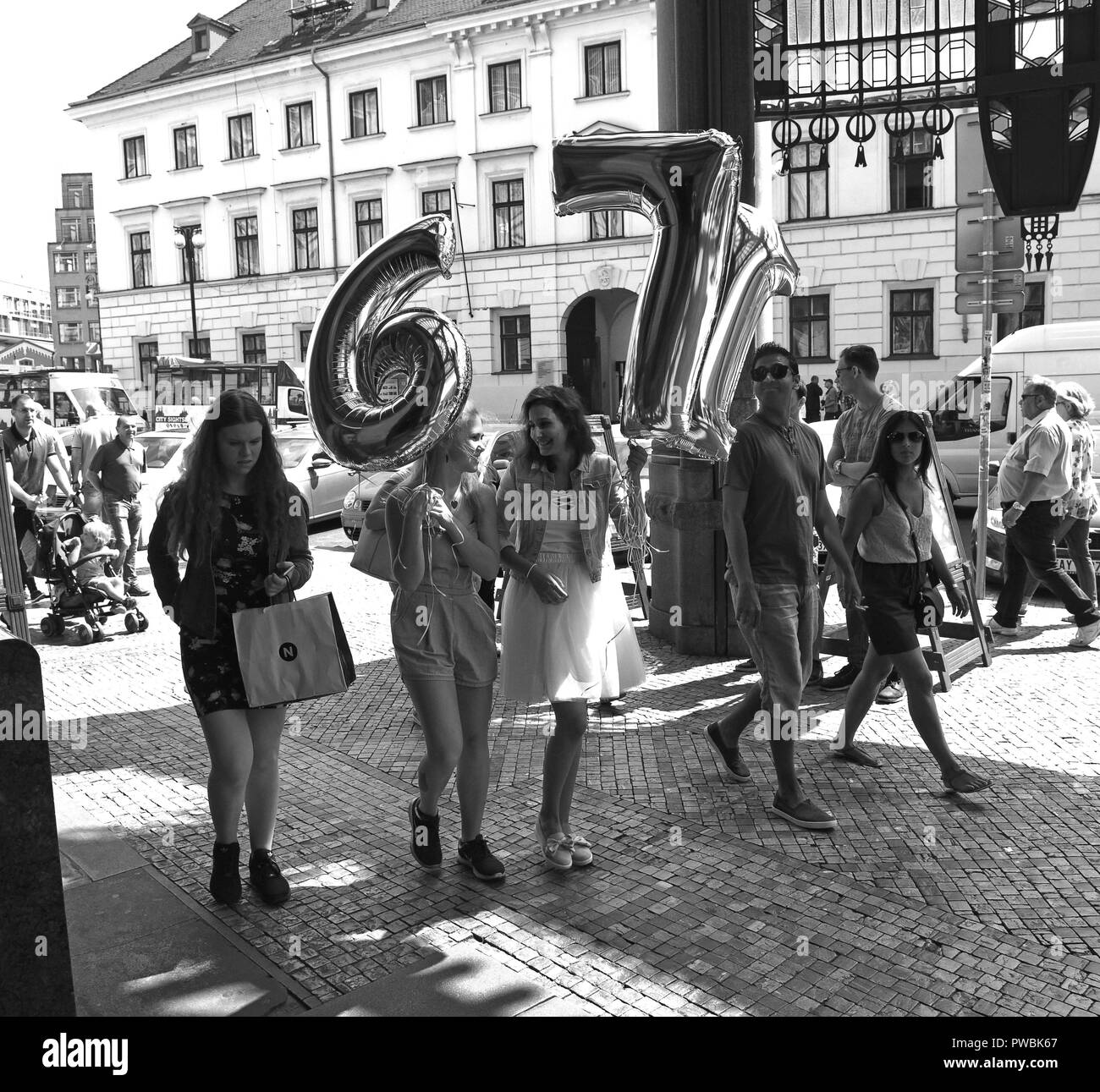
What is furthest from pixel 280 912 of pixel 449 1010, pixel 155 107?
pixel 155 107

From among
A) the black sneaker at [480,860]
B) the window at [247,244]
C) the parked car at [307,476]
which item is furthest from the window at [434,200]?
the black sneaker at [480,860]

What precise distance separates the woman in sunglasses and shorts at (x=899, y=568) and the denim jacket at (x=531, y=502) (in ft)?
4.67

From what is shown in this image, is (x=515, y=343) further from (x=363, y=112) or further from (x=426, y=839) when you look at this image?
(x=426, y=839)

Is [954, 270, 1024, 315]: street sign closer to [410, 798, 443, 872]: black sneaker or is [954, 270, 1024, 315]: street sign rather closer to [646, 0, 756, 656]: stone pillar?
[646, 0, 756, 656]: stone pillar

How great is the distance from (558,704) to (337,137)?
123 feet

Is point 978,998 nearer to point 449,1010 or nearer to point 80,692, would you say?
point 449,1010

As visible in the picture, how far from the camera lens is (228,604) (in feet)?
13.2

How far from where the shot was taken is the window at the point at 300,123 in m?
39.0

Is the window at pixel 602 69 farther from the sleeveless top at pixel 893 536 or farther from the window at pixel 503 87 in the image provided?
the sleeveless top at pixel 893 536

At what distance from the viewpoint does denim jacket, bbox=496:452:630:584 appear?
4.26 meters

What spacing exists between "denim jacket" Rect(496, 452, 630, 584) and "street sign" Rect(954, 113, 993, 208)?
697 cm

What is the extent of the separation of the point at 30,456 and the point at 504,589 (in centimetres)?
830

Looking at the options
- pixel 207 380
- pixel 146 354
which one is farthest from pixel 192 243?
pixel 146 354

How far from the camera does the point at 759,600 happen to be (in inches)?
188
